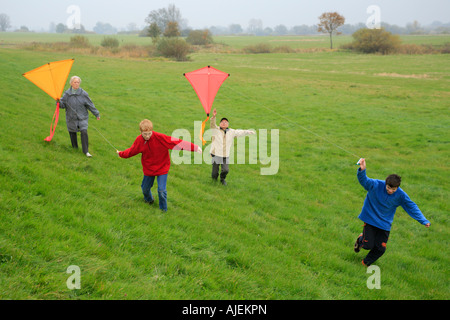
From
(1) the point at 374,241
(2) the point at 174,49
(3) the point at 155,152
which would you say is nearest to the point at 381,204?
(1) the point at 374,241

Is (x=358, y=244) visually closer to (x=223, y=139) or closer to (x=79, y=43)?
(x=223, y=139)

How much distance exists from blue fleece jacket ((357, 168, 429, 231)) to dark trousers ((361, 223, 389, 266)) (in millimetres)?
141

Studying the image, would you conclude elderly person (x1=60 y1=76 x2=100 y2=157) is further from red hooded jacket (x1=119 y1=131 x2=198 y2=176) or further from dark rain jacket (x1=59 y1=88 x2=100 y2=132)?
red hooded jacket (x1=119 y1=131 x2=198 y2=176)

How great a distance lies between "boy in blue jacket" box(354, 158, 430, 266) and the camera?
655 centimetres

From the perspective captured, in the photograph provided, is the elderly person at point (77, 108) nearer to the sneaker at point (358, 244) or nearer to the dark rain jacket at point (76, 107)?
the dark rain jacket at point (76, 107)

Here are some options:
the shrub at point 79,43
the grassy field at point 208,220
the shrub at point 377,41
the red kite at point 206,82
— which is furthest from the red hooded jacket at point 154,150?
the shrub at point 377,41

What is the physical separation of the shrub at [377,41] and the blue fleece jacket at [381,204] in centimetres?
7128

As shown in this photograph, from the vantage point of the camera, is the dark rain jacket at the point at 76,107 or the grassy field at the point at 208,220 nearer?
the grassy field at the point at 208,220

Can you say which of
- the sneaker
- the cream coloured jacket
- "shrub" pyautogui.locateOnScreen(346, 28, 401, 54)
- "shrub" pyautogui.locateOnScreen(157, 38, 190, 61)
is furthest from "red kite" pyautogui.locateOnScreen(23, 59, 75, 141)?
"shrub" pyautogui.locateOnScreen(346, 28, 401, 54)

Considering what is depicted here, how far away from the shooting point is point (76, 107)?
10.1m

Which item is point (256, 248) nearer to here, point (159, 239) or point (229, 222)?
point (229, 222)

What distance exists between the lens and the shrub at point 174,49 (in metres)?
57.9

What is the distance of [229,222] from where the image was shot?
25.9 feet

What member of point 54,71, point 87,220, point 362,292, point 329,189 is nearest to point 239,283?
point 362,292
